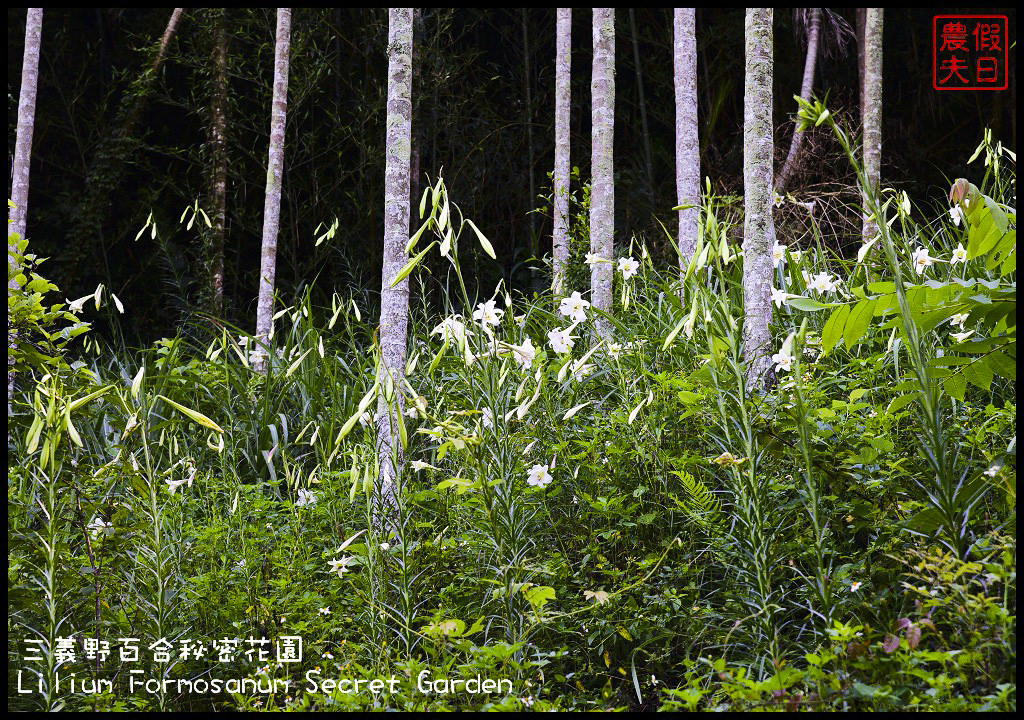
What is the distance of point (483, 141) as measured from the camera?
740 centimetres

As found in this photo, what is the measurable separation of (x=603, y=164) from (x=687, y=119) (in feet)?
2.21

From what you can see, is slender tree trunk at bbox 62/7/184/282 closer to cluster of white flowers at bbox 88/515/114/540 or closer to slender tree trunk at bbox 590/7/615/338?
slender tree trunk at bbox 590/7/615/338

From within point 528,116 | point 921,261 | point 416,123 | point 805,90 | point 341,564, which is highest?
point 528,116

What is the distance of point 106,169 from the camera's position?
6512mm

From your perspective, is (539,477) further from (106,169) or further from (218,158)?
(106,169)

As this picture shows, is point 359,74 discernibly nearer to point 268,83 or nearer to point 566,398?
point 268,83

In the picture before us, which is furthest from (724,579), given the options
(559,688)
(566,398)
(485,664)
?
(566,398)

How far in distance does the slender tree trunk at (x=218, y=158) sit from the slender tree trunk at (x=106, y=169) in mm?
527

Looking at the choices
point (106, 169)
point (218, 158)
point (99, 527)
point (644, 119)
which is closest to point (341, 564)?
point (99, 527)

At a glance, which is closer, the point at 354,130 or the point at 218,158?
the point at 218,158

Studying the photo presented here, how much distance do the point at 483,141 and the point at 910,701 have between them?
646 centimetres

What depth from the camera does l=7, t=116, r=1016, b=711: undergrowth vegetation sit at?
1675mm

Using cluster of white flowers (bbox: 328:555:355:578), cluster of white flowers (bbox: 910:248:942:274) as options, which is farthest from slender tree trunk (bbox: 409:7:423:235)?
cluster of white flowers (bbox: 328:555:355:578)

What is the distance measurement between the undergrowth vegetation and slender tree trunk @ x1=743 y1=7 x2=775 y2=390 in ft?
0.34
